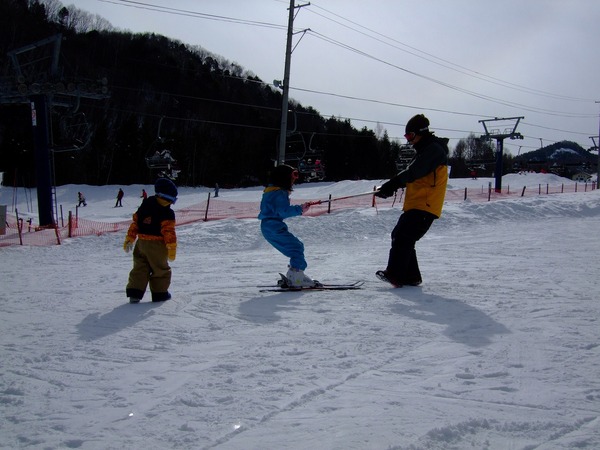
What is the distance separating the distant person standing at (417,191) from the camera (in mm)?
5992

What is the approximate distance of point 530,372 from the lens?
306cm

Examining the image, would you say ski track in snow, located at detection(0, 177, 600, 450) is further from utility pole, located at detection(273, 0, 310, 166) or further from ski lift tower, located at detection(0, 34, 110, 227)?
ski lift tower, located at detection(0, 34, 110, 227)

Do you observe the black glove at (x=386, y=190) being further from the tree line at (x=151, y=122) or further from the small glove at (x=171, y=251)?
the tree line at (x=151, y=122)

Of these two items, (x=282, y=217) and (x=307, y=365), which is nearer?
(x=307, y=365)

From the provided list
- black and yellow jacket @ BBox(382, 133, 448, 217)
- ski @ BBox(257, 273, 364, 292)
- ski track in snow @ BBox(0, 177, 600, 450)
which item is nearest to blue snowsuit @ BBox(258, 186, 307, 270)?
ski @ BBox(257, 273, 364, 292)

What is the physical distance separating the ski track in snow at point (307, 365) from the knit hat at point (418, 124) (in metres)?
1.91

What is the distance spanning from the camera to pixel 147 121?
220 ft

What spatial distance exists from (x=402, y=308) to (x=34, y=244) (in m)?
12.2

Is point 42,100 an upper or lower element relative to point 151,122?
lower

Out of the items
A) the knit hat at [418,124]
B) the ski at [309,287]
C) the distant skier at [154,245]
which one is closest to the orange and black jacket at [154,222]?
the distant skier at [154,245]

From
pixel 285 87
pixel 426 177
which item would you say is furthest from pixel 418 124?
pixel 285 87

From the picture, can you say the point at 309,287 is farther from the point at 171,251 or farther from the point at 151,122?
the point at 151,122

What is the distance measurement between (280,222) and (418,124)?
2.06 metres

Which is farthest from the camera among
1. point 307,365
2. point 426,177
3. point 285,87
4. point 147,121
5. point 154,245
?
point 147,121
